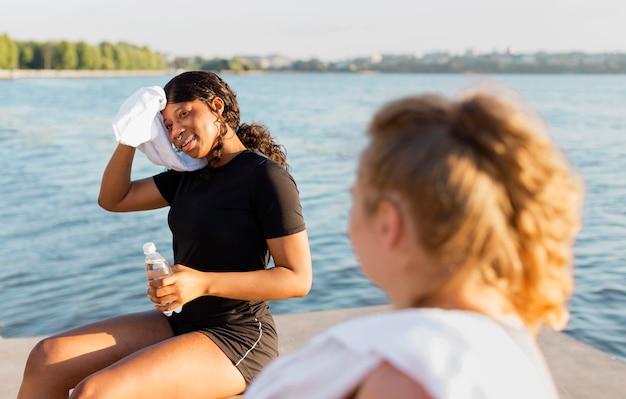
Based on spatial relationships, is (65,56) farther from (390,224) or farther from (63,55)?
(390,224)

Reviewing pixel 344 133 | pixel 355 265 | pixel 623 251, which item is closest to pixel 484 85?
pixel 355 265

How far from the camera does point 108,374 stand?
2.25 metres

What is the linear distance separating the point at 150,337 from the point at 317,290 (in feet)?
15.9

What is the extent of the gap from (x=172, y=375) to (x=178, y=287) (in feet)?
0.88

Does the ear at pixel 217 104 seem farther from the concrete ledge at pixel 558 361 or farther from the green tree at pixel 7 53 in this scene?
the green tree at pixel 7 53

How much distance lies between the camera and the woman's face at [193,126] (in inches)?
108

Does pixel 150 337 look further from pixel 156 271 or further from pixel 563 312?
pixel 563 312

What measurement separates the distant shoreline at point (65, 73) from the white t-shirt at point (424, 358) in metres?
81.9


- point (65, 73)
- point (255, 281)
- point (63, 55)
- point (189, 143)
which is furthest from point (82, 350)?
point (65, 73)

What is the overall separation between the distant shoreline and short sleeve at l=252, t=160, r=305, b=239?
80.5 m

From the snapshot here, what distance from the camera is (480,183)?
1111 mm

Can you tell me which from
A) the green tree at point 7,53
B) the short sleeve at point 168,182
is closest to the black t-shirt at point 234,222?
the short sleeve at point 168,182

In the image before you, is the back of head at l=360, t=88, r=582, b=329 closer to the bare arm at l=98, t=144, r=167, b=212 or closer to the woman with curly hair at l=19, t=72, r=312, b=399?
the woman with curly hair at l=19, t=72, r=312, b=399

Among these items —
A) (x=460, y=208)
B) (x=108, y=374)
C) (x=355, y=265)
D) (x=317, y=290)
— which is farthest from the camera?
(x=355, y=265)
